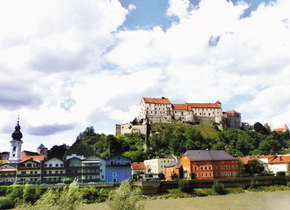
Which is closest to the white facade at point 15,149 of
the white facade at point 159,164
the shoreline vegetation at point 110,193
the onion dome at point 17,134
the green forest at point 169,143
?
the onion dome at point 17,134

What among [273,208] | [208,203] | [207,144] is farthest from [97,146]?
[273,208]

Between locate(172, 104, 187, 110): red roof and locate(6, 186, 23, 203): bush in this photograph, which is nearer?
locate(6, 186, 23, 203): bush

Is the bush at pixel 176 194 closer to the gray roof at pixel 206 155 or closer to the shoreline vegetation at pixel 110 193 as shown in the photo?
the shoreline vegetation at pixel 110 193

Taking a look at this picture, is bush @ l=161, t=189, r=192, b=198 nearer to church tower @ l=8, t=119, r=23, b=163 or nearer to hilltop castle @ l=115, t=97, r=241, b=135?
church tower @ l=8, t=119, r=23, b=163

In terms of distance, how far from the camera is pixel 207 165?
5191 cm

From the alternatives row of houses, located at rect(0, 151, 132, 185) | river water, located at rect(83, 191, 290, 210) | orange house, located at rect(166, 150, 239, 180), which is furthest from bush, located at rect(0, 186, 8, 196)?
orange house, located at rect(166, 150, 239, 180)

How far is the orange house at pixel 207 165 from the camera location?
51.2 metres

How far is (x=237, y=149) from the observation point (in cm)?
8750

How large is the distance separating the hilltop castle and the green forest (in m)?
9.14

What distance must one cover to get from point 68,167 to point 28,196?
35.9 ft

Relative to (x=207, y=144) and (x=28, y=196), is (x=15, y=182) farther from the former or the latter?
(x=207, y=144)

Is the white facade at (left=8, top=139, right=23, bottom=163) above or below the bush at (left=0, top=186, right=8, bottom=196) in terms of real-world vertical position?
above

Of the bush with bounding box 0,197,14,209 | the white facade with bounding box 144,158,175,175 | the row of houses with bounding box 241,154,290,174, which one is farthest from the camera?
the white facade with bounding box 144,158,175,175

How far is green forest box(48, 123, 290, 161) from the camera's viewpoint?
81812mm
